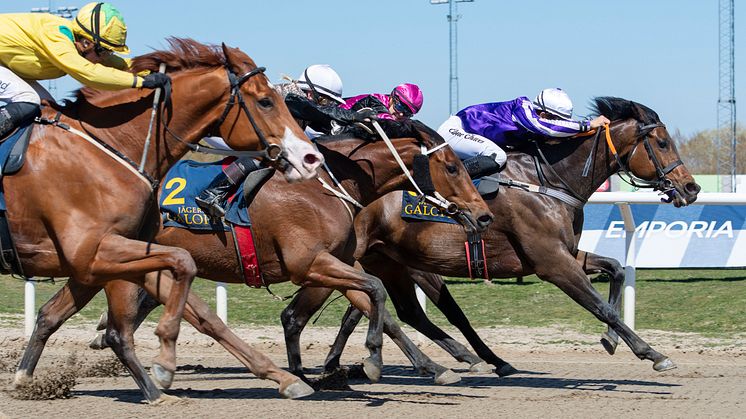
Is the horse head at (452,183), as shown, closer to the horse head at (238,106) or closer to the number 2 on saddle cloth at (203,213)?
the number 2 on saddle cloth at (203,213)

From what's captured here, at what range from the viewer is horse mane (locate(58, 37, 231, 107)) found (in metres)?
6.53

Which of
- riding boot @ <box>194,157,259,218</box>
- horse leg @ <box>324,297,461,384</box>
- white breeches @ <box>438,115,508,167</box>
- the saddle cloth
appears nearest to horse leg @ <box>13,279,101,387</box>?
riding boot @ <box>194,157,259,218</box>

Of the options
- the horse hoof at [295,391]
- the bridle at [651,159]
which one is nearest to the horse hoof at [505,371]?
the bridle at [651,159]

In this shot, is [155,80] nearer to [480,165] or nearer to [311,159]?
[311,159]

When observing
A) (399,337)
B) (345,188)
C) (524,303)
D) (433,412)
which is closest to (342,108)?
(345,188)

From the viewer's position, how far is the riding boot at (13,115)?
6.19m

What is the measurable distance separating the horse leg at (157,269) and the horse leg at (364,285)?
1.28m

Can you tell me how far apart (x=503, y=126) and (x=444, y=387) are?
2.17 metres

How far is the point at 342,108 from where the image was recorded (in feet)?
26.1

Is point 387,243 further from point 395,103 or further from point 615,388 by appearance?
point 615,388

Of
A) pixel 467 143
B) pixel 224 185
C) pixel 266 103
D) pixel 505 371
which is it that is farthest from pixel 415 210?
pixel 266 103

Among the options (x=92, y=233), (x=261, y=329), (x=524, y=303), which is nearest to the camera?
(x=92, y=233)

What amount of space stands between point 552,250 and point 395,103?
5.26 ft

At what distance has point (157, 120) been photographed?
6418 mm
